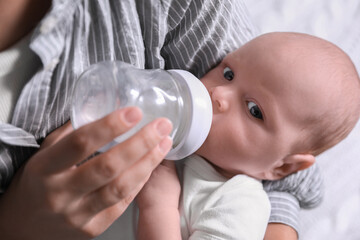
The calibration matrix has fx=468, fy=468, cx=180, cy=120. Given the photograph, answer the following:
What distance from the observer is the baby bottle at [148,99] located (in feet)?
2.45

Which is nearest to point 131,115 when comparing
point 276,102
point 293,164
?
point 276,102

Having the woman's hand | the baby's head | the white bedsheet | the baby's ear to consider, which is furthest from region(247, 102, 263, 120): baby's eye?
the white bedsheet

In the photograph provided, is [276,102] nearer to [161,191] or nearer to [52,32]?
[161,191]

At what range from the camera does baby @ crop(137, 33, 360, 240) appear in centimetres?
93

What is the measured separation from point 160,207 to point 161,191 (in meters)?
0.03

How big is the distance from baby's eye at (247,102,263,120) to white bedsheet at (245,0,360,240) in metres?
0.42

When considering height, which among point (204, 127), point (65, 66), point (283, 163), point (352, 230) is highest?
point (65, 66)

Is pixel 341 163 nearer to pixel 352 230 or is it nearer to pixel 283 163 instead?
pixel 352 230

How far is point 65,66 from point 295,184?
0.63 metres

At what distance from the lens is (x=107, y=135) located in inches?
23.6

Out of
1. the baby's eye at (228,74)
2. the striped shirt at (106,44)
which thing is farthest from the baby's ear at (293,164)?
the baby's eye at (228,74)

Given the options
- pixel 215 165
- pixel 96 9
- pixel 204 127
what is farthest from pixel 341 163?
pixel 96 9

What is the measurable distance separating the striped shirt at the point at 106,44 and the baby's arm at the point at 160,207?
→ 0.22 metres

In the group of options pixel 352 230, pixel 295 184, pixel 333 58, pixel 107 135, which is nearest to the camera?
pixel 107 135
